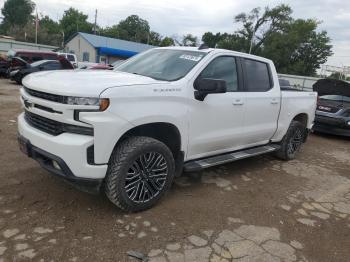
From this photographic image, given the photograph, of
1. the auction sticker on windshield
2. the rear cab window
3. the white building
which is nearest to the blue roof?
the white building

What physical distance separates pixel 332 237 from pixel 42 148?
3206 millimetres

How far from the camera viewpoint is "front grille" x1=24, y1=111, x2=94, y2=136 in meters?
3.37

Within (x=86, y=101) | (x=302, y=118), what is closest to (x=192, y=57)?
(x=86, y=101)

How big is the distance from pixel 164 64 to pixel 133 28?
3624 inches

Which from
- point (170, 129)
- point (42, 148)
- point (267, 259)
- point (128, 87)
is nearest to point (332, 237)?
point (267, 259)

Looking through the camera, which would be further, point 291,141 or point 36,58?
point 36,58

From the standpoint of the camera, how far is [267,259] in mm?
3355

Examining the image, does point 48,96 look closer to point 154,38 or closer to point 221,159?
point 221,159

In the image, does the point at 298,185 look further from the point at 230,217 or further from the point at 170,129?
the point at 170,129

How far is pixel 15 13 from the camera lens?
8831cm

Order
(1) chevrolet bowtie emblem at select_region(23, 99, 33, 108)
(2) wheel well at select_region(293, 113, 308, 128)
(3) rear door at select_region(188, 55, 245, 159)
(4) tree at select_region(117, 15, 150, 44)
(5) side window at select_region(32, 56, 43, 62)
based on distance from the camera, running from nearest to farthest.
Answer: (1) chevrolet bowtie emblem at select_region(23, 99, 33, 108) < (3) rear door at select_region(188, 55, 245, 159) < (2) wheel well at select_region(293, 113, 308, 128) < (5) side window at select_region(32, 56, 43, 62) < (4) tree at select_region(117, 15, 150, 44)

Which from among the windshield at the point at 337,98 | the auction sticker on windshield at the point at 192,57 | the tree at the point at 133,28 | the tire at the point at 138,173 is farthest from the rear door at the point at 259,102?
the tree at the point at 133,28

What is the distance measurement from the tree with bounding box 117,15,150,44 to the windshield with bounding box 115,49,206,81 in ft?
273

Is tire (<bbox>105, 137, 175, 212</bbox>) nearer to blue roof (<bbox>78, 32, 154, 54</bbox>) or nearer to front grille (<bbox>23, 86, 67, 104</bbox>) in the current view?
front grille (<bbox>23, 86, 67, 104</bbox>)
